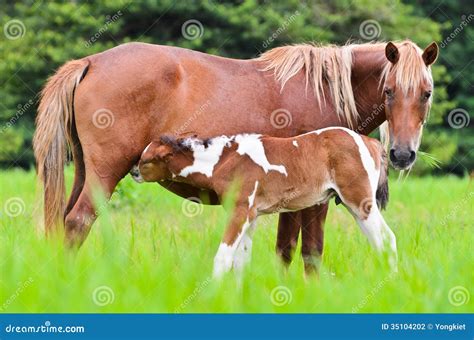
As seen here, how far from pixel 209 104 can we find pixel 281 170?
0.90 metres

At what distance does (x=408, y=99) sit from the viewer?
6.16 meters

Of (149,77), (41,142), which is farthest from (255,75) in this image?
(41,142)

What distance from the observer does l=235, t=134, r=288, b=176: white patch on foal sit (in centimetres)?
598

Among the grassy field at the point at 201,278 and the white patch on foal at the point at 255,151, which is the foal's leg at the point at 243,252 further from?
the white patch on foal at the point at 255,151

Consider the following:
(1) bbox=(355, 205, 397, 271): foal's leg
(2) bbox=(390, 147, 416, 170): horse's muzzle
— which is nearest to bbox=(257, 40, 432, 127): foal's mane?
(2) bbox=(390, 147, 416, 170): horse's muzzle

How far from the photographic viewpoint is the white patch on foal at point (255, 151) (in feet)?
19.6

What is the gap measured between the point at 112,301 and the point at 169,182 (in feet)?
6.70

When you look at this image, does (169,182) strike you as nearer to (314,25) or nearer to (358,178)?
(358,178)

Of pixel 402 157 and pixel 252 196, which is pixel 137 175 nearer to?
pixel 252 196

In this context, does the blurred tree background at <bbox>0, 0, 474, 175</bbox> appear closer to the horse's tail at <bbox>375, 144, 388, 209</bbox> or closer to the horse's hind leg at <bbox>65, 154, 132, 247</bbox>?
the horse's hind leg at <bbox>65, 154, 132, 247</bbox>

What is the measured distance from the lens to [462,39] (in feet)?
75.9

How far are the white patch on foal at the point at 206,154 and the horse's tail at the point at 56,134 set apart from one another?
1.14 meters

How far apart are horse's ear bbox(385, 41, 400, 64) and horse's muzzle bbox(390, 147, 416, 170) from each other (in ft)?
2.46

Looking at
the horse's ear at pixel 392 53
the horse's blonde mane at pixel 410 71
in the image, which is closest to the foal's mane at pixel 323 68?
the horse's ear at pixel 392 53
